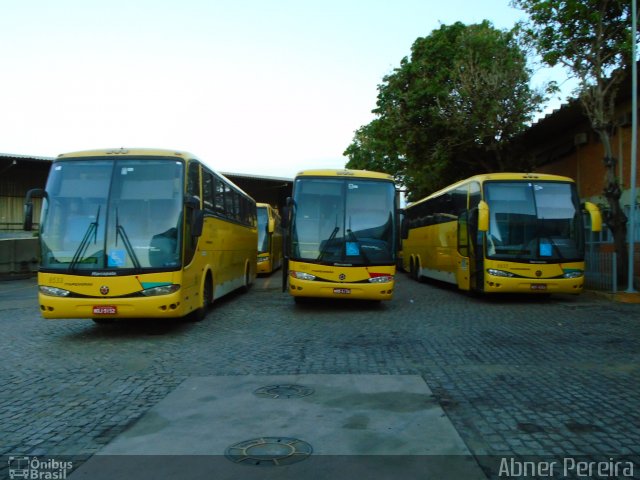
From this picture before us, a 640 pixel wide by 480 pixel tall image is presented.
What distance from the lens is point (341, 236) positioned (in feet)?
41.3

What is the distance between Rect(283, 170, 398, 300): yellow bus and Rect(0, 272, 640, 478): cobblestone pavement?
0.72 meters

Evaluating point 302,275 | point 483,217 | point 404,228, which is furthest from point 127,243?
point 483,217

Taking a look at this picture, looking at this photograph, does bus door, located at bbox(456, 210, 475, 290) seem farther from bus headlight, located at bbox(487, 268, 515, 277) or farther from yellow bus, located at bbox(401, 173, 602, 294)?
bus headlight, located at bbox(487, 268, 515, 277)

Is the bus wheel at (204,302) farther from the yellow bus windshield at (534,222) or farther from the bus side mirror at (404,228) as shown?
the yellow bus windshield at (534,222)

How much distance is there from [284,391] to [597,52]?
14.3m

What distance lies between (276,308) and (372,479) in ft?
33.1

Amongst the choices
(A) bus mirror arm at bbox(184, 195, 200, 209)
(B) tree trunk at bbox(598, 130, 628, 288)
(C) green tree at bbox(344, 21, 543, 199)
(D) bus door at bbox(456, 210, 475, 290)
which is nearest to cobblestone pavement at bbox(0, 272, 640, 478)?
(D) bus door at bbox(456, 210, 475, 290)

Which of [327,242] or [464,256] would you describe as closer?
[327,242]

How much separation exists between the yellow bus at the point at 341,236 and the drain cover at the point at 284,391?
623 centimetres

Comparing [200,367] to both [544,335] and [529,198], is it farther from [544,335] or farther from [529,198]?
[529,198]

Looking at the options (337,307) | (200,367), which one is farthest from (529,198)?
(200,367)

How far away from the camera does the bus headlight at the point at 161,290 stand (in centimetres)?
914

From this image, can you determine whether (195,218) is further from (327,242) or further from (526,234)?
(526,234)

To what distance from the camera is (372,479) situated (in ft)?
12.4
